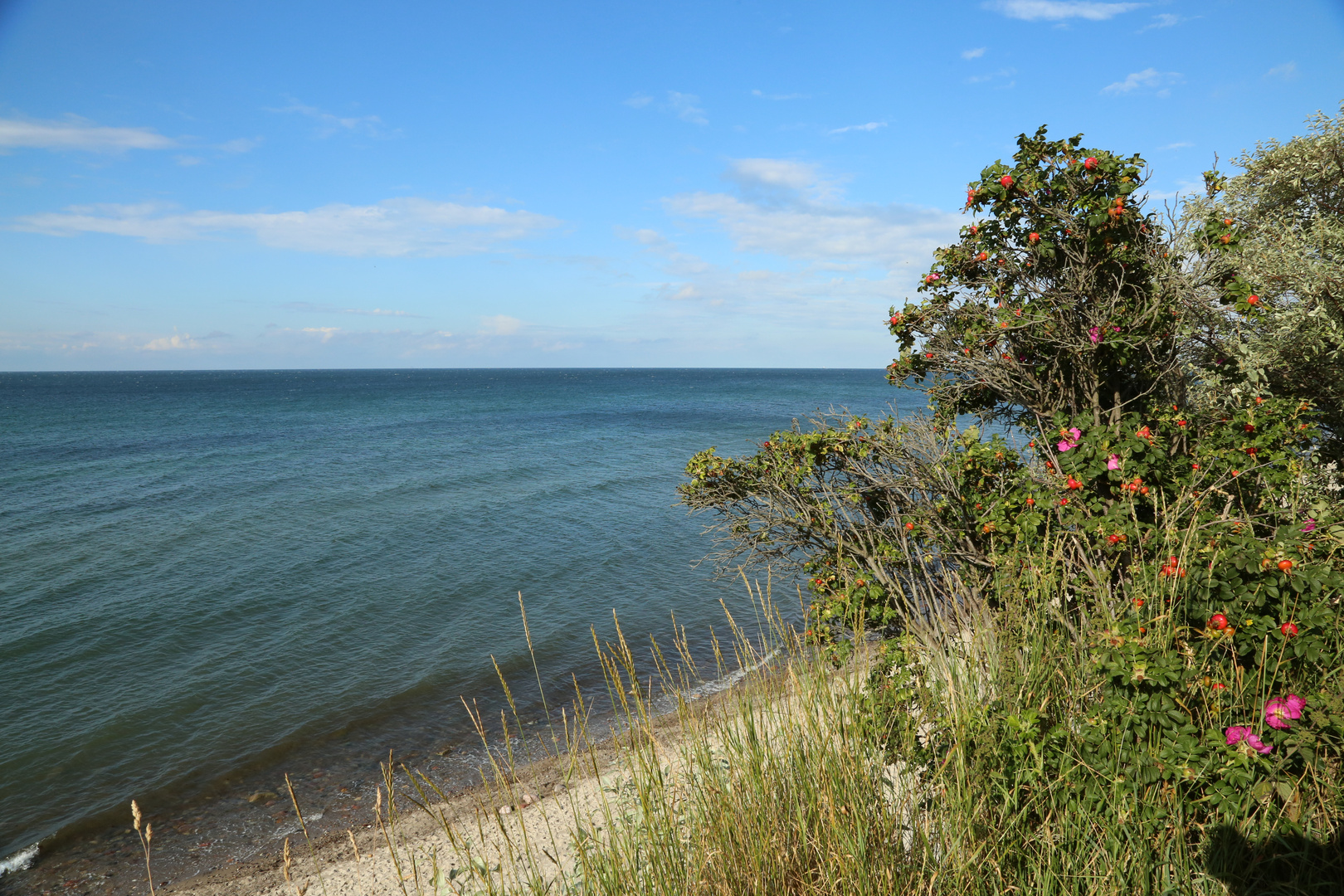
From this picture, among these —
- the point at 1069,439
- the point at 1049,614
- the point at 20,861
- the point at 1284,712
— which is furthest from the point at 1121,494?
the point at 20,861

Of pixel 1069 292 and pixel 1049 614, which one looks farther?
pixel 1069 292

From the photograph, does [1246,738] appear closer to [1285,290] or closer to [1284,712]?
[1284,712]

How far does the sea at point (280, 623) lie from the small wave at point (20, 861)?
0.02 meters

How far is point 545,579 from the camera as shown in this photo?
14.5 m

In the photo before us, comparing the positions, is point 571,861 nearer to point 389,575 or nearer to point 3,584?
point 389,575

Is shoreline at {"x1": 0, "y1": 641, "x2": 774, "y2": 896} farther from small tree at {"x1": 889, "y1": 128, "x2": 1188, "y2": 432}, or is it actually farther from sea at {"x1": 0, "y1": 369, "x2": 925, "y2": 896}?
small tree at {"x1": 889, "y1": 128, "x2": 1188, "y2": 432}

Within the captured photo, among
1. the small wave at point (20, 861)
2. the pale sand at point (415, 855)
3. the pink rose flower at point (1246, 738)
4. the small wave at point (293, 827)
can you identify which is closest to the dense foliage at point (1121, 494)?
the pink rose flower at point (1246, 738)

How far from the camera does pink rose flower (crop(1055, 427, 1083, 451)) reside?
15.5 feet

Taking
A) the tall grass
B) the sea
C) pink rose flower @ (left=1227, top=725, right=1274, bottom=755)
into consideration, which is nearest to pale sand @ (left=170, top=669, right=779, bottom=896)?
the sea

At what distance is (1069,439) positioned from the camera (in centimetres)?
479

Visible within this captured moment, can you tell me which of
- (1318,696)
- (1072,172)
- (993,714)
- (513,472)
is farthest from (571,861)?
(513,472)

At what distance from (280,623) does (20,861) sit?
5740 millimetres

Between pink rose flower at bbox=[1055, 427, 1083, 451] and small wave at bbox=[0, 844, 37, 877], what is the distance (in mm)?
10114

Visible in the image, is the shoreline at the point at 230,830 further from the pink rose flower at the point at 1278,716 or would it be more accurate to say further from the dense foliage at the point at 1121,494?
the pink rose flower at the point at 1278,716
